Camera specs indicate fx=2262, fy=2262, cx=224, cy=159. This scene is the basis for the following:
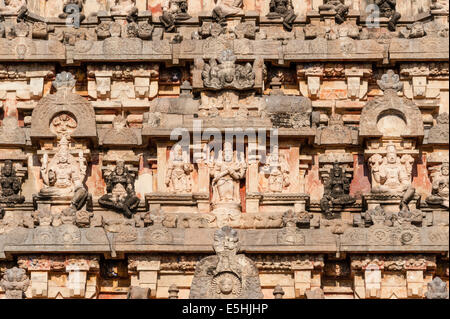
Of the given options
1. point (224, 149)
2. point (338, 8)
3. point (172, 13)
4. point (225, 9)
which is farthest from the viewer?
point (172, 13)

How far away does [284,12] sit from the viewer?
50.8 meters

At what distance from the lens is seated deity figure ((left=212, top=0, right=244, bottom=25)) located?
5056cm

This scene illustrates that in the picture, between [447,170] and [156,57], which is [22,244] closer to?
[156,57]

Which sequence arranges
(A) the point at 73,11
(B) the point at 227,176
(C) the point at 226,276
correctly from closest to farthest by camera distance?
(C) the point at 226,276, (B) the point at 227,176, (A) the point at 73,11

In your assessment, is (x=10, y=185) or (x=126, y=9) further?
(x=126, y=9)

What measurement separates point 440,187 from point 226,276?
5.78 meters

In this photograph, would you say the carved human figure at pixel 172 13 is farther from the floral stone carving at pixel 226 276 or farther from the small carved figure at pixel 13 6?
the floral stone carving at pixel 226 276

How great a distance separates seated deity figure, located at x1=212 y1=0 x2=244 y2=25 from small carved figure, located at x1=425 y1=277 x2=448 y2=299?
8990 millimetres

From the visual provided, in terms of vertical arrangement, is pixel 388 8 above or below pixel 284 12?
above

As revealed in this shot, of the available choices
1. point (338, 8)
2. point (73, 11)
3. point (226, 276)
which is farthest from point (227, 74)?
point (226, 276)

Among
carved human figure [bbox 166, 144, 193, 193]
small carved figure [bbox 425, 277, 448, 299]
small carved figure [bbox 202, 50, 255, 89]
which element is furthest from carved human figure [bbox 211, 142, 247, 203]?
small carved figure [bbox 425, 277, 448, 299]

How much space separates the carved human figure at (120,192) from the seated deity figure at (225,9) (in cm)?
433

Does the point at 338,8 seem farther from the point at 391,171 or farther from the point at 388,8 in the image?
the point at 391,171

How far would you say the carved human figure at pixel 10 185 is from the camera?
48188 millimetres
